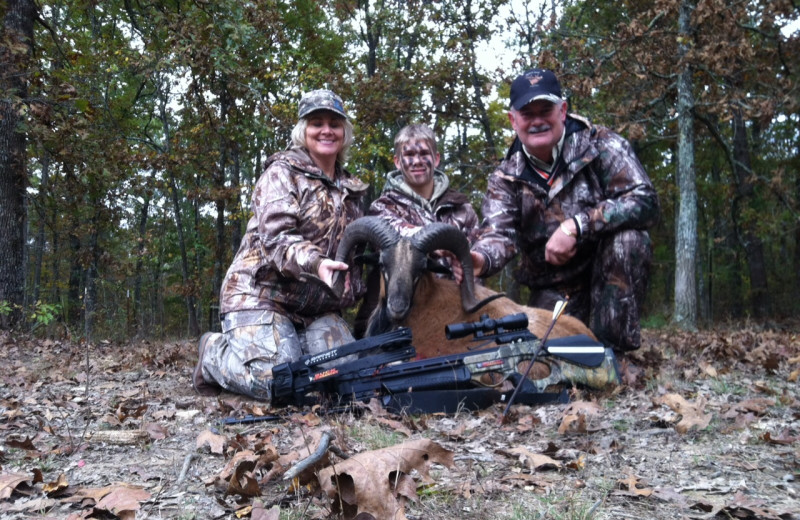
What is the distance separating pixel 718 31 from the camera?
1230cm

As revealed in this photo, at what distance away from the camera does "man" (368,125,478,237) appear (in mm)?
6102

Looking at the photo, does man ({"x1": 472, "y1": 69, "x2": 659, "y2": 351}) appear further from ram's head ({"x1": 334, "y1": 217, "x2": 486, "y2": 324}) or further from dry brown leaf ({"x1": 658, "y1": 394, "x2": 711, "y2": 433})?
dry brown leaf ({"x1": 658, "y1": 394, "x2": 711, "y2": 433})

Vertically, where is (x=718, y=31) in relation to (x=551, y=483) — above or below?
above

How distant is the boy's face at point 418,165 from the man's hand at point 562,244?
134cm

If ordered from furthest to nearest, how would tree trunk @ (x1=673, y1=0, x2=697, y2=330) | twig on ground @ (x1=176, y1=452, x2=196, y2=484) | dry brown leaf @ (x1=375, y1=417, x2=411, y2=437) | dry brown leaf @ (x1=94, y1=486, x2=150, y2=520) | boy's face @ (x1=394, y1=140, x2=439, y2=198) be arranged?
tree trunk @ (x1=673, y1=0, x2=697, y2=330)
boy's face @ (x1=394, y1=140, x2=439, y2=198)
dry brown leaf @ (x1=375, y1=417, x2=411, y2=437)
twig on ground @ (x1=176, y1=452, x2=196, y2=484)
dry brown leaf @ (x1=94, y1=486, x2=150, y2=520)

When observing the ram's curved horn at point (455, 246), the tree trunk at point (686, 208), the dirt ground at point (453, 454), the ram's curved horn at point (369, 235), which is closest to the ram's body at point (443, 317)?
the ram's curved horn at point (455, 246)

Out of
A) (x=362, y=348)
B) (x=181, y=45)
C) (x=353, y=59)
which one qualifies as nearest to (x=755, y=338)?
(x=362, y=348)

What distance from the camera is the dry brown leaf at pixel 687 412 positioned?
3.29 meters

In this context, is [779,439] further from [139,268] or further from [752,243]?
[139,268]

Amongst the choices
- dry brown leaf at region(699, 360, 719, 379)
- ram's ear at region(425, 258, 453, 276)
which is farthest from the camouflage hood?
dry brown leaf at region(699, 360, 719, 379)

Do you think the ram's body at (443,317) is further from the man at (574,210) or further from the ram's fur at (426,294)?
the man at (574,210)

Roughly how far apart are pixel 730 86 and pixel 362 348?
496 inches

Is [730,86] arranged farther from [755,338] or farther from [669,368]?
[669,368]

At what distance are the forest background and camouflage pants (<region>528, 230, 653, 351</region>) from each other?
4.25 meters
